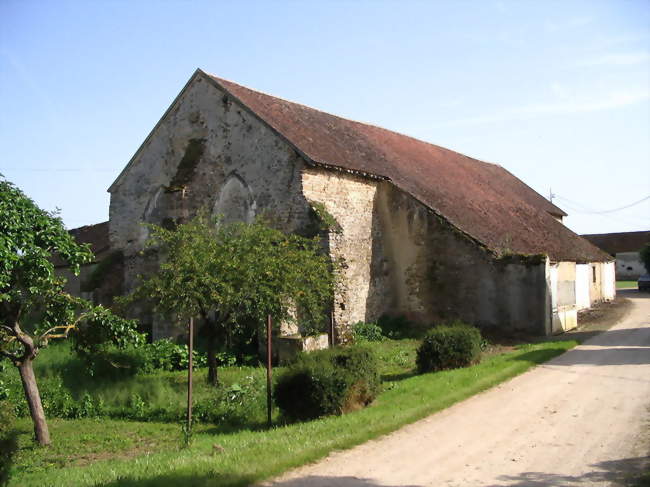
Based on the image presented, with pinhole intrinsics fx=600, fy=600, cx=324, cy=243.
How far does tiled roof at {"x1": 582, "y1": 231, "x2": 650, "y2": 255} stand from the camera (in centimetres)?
5761

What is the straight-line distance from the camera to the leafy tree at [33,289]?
9578mm

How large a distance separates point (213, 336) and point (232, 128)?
8.39 meters

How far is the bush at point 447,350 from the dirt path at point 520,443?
1.69 meters

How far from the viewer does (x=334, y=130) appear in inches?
875

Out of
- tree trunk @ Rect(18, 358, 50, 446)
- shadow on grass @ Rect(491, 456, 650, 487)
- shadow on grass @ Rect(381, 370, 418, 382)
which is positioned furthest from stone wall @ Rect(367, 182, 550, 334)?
shadow on grass @ Rect(491, 456, 650, 487)

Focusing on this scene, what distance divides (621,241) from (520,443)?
2293 inches

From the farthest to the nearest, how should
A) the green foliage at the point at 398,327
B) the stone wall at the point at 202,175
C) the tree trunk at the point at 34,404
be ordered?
the green foliage at the point at 398,327
the stone wall at the point at 202,175
the tree trunk at the point at 34,404

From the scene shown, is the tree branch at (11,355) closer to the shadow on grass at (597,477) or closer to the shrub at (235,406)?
the shrub at (235,406)

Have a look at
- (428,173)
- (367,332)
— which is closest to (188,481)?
(367,332)

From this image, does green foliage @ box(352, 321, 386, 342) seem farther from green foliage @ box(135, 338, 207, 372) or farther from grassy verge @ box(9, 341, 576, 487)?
grassy verge @ box(9, 341, 576, 487)

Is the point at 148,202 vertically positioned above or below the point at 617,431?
above

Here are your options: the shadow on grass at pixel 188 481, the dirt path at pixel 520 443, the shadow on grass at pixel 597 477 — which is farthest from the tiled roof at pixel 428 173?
the shadow on grass at pixel 597 477

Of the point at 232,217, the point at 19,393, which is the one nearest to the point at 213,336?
the point at 19,393

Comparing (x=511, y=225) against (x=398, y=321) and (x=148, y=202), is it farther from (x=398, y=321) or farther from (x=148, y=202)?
(x=148, y=202)
